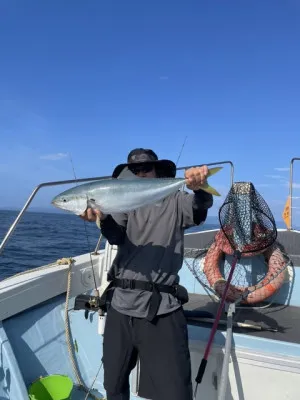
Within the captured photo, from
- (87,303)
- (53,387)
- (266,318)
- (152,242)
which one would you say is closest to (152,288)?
(152,242)

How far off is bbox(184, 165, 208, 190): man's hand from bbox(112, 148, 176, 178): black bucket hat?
424 mm

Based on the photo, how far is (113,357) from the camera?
268cm

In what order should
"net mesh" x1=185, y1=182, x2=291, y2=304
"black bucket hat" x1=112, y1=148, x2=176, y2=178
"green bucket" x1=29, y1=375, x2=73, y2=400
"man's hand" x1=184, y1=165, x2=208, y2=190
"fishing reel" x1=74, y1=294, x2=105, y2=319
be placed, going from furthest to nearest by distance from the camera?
"net mesh" x1=185, y1=182, x2=291, y2=304, "fishing reel" x1=74, y1=294, x2=105, y2=319, "green bucket" x1=29, y1=375, x2=73, y2=400, "black bucket hat" x1=112, y1=148, x2=176, y2=178, "man's hand" x1=184, y1=165, x2=208, y2=190

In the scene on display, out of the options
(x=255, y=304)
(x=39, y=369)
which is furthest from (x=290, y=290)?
(x=39, y=369)

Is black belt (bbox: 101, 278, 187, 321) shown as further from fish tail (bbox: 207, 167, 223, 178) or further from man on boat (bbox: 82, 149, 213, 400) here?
fish tail (bbox: 207, 167, 223, 178)

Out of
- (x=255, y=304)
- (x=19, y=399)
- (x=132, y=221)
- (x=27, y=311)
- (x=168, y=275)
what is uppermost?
(x=132, y=221)

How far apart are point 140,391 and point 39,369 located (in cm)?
152

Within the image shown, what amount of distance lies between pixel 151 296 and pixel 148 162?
1090mm

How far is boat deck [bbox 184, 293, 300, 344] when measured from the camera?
3.48m

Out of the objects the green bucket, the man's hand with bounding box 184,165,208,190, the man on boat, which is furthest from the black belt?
the green bucket

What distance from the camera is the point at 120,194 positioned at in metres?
2.69

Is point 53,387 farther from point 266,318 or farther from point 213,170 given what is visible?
point 213,170

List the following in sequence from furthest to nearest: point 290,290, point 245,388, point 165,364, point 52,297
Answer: point 290,290, point 52,297, point 245,388, point 165,364

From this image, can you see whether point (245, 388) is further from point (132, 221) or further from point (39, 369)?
point (39, 369)
